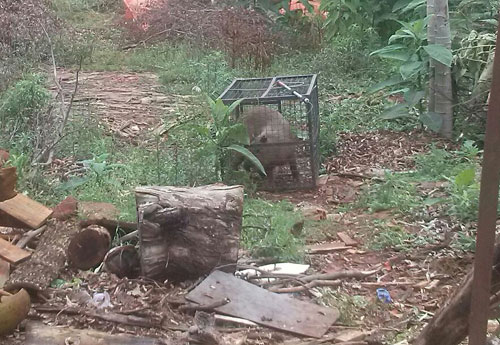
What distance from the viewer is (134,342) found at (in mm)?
3420

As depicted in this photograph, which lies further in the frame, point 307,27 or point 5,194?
point 307,27

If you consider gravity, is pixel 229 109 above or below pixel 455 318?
above

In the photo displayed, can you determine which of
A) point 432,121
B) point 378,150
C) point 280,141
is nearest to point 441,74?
point 432,121

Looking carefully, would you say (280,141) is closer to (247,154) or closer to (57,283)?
(247,154)

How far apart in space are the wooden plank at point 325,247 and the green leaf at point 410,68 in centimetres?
274

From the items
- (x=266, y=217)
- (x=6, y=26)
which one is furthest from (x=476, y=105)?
(x=6, y=26)

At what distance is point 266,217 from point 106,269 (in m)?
1.28

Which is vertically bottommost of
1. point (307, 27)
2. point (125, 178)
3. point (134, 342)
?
point (134, 342)

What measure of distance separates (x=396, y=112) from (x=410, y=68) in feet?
1.90

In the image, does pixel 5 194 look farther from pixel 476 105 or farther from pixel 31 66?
pixel 31 66

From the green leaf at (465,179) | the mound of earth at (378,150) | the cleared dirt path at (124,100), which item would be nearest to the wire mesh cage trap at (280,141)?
the mound of earth at (378,150)

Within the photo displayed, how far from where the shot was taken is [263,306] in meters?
3.71

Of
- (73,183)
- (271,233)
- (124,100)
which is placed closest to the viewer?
(271,233)

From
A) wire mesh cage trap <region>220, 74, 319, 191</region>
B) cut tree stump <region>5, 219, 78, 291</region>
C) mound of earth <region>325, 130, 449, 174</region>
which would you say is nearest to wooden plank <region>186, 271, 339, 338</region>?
cut tree stump <region>5, 219, 78, 291</region>
